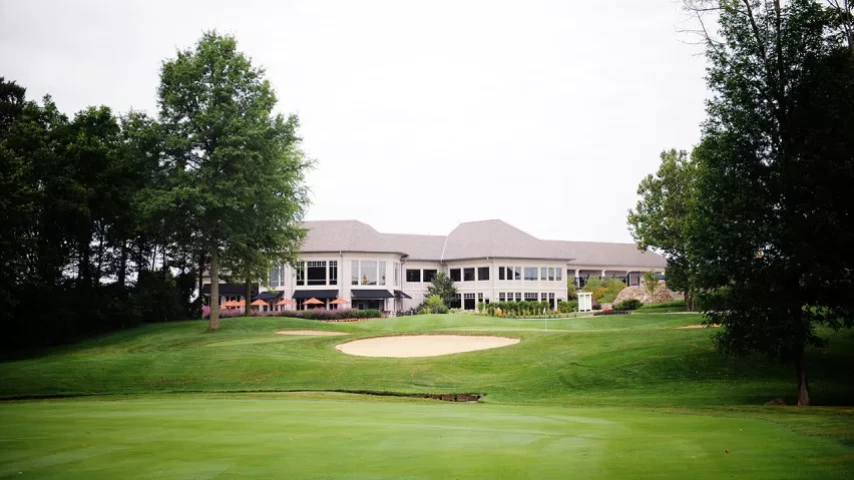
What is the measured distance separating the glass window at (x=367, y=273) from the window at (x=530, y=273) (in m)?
15.1

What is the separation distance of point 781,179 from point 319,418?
13.0m

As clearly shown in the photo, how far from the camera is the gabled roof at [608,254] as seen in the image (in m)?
90.6

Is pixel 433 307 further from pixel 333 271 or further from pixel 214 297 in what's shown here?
pixel 214 297

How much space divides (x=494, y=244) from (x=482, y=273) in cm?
317

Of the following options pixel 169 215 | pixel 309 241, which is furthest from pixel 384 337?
pixel 309 241

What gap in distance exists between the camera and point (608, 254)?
92.4 meters

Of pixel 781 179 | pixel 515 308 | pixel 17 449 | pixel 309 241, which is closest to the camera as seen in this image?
pixel 17 449

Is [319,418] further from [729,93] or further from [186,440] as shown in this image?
[729,93]

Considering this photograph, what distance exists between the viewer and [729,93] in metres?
19.4

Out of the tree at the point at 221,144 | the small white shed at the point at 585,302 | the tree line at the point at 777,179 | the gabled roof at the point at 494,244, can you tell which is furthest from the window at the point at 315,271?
the tree line at the point at 777,179

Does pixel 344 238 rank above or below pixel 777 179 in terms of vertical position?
above

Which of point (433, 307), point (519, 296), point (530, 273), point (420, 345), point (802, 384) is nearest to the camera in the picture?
point (802, 384)

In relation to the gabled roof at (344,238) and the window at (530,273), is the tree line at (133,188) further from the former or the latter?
the window at (530,273)

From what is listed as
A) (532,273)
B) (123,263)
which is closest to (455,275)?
(532,273)
